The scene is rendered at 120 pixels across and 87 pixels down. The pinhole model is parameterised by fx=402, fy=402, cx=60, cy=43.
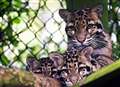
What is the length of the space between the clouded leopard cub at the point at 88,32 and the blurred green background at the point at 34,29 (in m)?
0.04

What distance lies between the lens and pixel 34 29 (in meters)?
1.12

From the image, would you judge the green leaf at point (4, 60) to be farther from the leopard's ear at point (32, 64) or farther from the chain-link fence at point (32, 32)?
the leopard's ear at point (32, 64)

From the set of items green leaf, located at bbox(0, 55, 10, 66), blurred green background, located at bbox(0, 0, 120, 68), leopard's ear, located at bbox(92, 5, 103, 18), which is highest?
leopard's ear, located at bbox(92, 5, 103, 18)

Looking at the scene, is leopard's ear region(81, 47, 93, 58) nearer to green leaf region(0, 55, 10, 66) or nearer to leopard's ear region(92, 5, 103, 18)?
leopard's ear region(92, 5, 103, 18)

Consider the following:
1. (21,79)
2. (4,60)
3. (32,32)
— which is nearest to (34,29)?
(32,32)

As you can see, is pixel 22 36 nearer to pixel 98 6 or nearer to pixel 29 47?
pixel 29 47

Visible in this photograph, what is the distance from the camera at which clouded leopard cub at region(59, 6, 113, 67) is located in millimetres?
906

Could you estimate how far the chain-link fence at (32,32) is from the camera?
107 centimetres

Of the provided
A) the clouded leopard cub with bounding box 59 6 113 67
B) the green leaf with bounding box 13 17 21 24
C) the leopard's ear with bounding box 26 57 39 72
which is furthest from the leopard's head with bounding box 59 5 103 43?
the green leaf with bounding box 13 17 21 24

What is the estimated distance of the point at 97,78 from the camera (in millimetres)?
430

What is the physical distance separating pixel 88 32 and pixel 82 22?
1.6 inches

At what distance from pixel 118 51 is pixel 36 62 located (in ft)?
1.11

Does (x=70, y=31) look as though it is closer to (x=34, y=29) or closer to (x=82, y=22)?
(x=82, y=22)

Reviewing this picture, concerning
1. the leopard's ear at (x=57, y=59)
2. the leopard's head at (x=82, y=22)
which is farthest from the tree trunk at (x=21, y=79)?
the leopard's head at (x=82, y=22)
